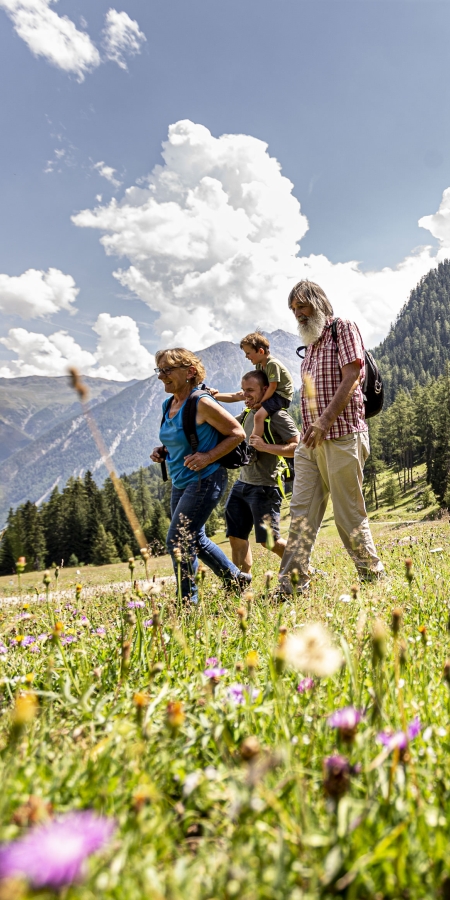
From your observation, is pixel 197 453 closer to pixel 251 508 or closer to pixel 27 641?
pixel 251 508

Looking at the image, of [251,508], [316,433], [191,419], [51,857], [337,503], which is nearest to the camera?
[51,857]

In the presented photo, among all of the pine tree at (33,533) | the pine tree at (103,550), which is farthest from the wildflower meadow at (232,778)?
the pine tree at (33,533)

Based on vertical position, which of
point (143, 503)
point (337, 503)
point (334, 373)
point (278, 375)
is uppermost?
point (143, 503)

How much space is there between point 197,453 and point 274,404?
173 centimetres

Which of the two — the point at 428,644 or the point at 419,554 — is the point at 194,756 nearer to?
the point at 428,644

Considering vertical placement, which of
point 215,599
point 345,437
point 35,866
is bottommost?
point 215,599

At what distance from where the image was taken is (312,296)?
5000mm

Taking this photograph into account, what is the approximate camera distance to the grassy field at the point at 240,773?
A: 961mm

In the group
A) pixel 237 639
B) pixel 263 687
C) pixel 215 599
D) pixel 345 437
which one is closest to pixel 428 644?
pixel 263 687

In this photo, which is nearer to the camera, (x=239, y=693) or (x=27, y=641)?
(x=239, y=693)

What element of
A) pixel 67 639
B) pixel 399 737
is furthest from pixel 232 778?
pixel 67 639

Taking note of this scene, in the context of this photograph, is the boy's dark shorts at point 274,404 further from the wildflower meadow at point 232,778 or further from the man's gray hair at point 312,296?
the wildflower meadow at point 232,778

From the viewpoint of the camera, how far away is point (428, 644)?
2232 mm

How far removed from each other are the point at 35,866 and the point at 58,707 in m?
1.33
